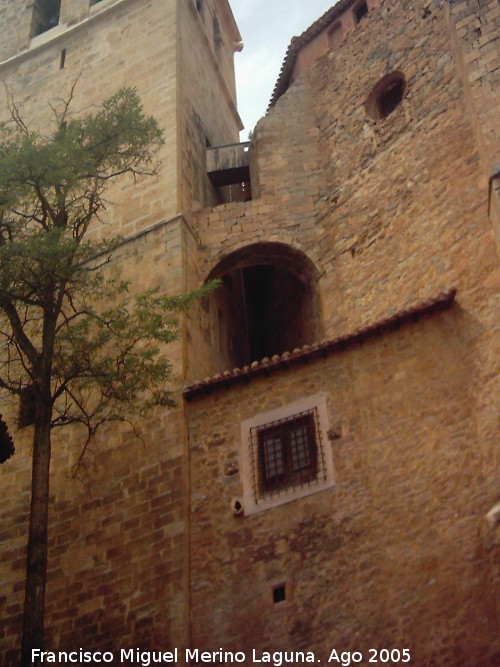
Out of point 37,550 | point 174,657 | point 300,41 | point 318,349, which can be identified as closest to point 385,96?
point 300,41

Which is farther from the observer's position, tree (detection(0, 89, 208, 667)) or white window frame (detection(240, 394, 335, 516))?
white window frame (detection(240, 394, 335, 516))

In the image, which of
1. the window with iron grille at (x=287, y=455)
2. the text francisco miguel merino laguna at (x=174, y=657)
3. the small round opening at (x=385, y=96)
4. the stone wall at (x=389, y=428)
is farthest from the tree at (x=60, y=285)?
the small round opening at (x=385, y=96)

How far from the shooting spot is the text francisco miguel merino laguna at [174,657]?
9031mm

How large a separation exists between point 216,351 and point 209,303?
2.82ft

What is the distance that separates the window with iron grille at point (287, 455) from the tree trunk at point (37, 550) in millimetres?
2768

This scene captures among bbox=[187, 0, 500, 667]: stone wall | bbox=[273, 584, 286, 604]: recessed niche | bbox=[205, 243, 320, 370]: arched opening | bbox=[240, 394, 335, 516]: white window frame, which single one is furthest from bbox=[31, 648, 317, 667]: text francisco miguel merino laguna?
bbox=[205, 243, 320, 370]: arched opening

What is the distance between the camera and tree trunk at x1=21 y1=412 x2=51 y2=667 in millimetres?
7758

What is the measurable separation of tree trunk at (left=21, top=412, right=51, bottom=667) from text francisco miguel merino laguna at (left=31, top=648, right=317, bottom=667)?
140 cm

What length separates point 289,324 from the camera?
53.5 feet

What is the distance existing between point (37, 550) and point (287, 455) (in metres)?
3.49

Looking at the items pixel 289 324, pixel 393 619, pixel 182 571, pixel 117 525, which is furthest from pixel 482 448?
pixel 289 324

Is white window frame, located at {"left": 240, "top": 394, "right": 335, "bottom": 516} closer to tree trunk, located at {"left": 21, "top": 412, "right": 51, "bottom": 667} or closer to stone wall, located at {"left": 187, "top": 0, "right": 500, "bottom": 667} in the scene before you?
stone wall, located at {"left": 187, "top": 0, "right": 500, "bottom": 667}

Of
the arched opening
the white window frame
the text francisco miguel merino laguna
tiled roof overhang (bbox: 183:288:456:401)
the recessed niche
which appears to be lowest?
the text francisco miguel merino laguna

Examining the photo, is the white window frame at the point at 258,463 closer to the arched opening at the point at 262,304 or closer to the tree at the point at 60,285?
the tree at the point at 60,285
